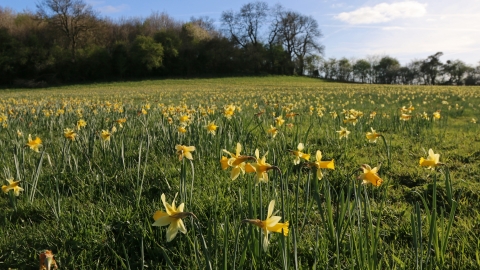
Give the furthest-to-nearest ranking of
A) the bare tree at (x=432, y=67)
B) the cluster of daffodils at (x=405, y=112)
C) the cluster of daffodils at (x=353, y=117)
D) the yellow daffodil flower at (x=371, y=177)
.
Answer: the bare tree at (x=432, y=67)
the cluster of daffodils at (x=353, y=117)
the cluster of daffodils at (x=405, y=112)
the yellow daffodil flower at (x=371, y=177)

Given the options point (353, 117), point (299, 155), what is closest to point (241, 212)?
point (299, 155)

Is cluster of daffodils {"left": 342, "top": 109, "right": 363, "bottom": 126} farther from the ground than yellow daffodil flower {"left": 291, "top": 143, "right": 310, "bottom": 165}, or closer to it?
farther from the ground

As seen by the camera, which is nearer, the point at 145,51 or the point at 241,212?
the point at 241,212

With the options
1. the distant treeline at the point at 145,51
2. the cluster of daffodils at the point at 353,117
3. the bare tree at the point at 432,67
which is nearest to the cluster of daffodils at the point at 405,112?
the cluster of daffodils at the point at 353,117

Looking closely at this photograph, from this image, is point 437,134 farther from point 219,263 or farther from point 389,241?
point 219,263

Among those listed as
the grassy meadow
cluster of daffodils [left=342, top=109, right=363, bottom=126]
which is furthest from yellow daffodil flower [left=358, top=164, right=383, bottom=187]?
cluster of daffodils [left=342, top=109, right=363, bottom=126]

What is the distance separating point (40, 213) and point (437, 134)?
527 cm

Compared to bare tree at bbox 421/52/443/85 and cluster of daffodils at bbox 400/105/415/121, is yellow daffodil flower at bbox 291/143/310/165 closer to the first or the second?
cluster of daffodils at bbox 400/105/415/121

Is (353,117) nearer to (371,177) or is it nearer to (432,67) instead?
(371,177)

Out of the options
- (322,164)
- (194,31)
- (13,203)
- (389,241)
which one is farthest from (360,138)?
(194,31)

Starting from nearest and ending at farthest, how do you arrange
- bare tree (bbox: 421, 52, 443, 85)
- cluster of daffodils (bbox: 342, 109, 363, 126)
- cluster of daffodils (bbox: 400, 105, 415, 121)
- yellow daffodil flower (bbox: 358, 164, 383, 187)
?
yellow daffodil flower (bbox: 358, 164, 383, 187) < cluster of daffodils (bbox: 400, 105, 415, 121) < cluster of daffodils (bbox: 342, 109, 363, 126) < bare tree (bbox: 421, 52, 443, 85)

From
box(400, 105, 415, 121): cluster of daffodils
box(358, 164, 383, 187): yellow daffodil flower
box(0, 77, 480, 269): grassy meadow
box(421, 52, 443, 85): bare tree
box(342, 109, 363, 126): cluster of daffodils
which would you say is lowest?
box(0, 77, 480, 269): grassy meadow

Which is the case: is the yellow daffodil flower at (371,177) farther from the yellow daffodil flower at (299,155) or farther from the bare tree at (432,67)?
the bare tree at (432,67)

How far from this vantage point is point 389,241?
1.97 meters
